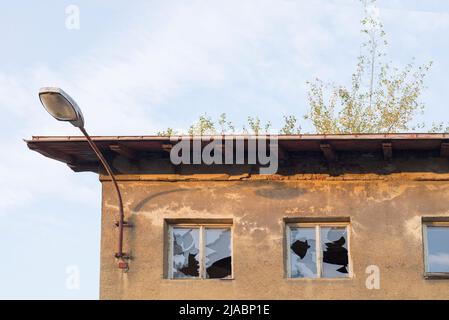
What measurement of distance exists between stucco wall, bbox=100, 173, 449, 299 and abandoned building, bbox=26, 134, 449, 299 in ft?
0.05

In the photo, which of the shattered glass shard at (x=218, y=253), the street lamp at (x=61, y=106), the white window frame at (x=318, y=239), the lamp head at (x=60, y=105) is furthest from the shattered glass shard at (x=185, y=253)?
the lamp head at (x=60, y=105)

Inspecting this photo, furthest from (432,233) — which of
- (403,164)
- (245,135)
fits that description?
(245,135)

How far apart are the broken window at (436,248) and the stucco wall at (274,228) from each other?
0.64 ft

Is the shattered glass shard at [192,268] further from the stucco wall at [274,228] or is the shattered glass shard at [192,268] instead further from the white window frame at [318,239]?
the white window frame at [318,239]

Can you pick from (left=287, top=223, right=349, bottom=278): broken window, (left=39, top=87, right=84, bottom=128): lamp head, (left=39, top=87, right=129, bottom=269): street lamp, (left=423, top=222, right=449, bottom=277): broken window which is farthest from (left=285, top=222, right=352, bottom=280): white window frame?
(left=39, top=87, right=84, bottom=128): lamp head

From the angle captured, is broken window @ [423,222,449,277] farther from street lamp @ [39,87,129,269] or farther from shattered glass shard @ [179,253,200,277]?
street lamp @ [39,87,129,269]

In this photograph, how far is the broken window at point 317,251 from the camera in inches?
516

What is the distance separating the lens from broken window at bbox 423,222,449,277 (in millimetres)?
12914

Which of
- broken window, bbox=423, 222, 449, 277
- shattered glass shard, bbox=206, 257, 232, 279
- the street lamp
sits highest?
the street lamp

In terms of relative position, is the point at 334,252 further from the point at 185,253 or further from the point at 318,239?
the point at 185,253

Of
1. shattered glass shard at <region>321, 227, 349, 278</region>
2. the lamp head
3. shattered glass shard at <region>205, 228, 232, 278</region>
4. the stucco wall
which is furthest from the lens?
shattered glass shard at <region>205, 228, 232, 278</region>

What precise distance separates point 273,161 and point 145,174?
183cm

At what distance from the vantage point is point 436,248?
13031mm

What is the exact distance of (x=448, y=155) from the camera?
42.9 ft
